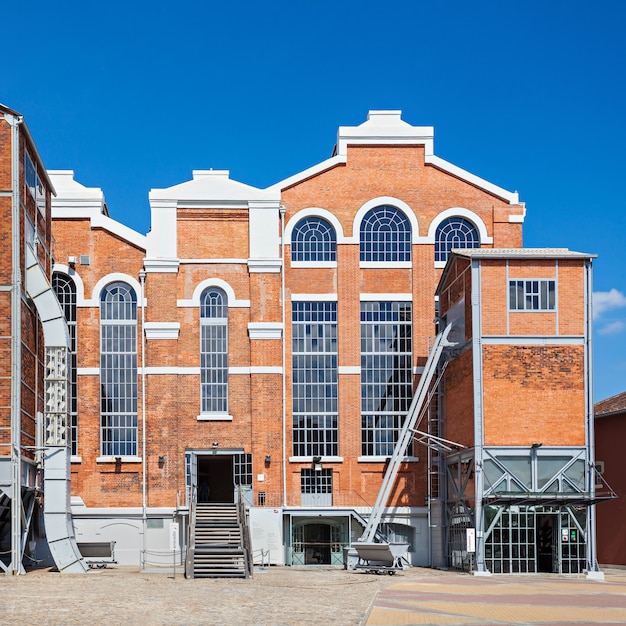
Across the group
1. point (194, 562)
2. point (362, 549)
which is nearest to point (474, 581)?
point (362, 549)

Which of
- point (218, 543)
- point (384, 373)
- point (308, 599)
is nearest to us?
point (308, 599)

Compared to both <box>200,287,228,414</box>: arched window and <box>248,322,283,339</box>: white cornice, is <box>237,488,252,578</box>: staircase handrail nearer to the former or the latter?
<box>200,287,228,414</box>: arched window

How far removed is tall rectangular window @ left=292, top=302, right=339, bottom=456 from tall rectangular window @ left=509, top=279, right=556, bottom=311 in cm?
789

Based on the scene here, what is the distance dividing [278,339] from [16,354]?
11383mm

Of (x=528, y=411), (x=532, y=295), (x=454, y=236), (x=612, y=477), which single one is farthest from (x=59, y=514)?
(x=612, y=477)

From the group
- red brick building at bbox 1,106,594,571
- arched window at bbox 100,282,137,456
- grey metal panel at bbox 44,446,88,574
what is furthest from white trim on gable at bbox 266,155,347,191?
grey metal panel at bbox 44,446,88,574

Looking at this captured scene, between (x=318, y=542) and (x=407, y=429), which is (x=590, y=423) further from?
(x=318, y=542)

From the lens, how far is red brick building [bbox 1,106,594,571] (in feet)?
137

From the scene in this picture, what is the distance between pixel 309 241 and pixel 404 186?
4194 millimetres

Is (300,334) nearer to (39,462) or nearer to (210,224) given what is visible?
(210,224)

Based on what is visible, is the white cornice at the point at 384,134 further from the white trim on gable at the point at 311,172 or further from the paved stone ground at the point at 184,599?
the paved stone ground at the point at 184,599

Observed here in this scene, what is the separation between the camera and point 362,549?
36625 mm

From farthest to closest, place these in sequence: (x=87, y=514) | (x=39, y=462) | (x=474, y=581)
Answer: (x=87, y=514), (x=39, y=462), (x=474, y=581)

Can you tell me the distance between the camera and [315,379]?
43000 millimetres
